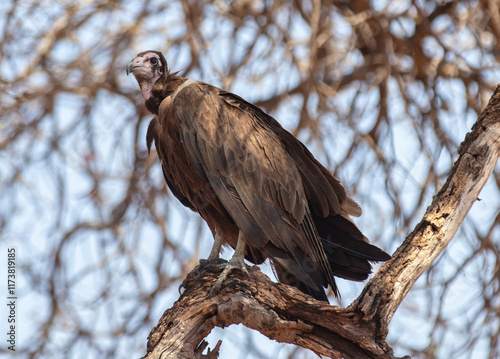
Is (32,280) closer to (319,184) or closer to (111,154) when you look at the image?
(111,154)

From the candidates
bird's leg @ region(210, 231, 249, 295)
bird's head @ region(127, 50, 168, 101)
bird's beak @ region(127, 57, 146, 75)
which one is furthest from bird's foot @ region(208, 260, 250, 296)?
bird's beak @ region(127, 57, 146, 75)

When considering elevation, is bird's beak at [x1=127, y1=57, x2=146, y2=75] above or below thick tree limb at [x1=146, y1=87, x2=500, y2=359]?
above

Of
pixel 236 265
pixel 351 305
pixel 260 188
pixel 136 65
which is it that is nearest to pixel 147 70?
pixel 136 65

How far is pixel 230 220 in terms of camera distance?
4391mm

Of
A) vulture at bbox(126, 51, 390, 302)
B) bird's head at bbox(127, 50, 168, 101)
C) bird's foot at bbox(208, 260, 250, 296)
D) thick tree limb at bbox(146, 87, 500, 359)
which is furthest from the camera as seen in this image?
bird's head at bbox(127, 50, 168, 101)

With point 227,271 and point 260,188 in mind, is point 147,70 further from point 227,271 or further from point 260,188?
point 227,271

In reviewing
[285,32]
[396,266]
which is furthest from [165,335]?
[285,32]

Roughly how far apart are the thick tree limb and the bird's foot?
4 cm

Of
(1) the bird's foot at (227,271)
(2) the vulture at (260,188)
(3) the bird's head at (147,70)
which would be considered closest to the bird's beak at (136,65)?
(3) the bird's head at (147,70)

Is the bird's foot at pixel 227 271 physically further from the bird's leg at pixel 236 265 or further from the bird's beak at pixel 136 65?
the bird's beak at pixel 136 65

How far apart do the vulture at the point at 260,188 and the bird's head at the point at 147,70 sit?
0.64 ft

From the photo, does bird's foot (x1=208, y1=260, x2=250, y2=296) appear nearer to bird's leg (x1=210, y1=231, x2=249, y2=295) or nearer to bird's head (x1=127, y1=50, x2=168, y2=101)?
bird's leg (x1=210, y1=231, x2=249, y2=295)

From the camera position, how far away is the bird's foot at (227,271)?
3.73 metres

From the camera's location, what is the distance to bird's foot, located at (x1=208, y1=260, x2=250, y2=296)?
12.2 feet
